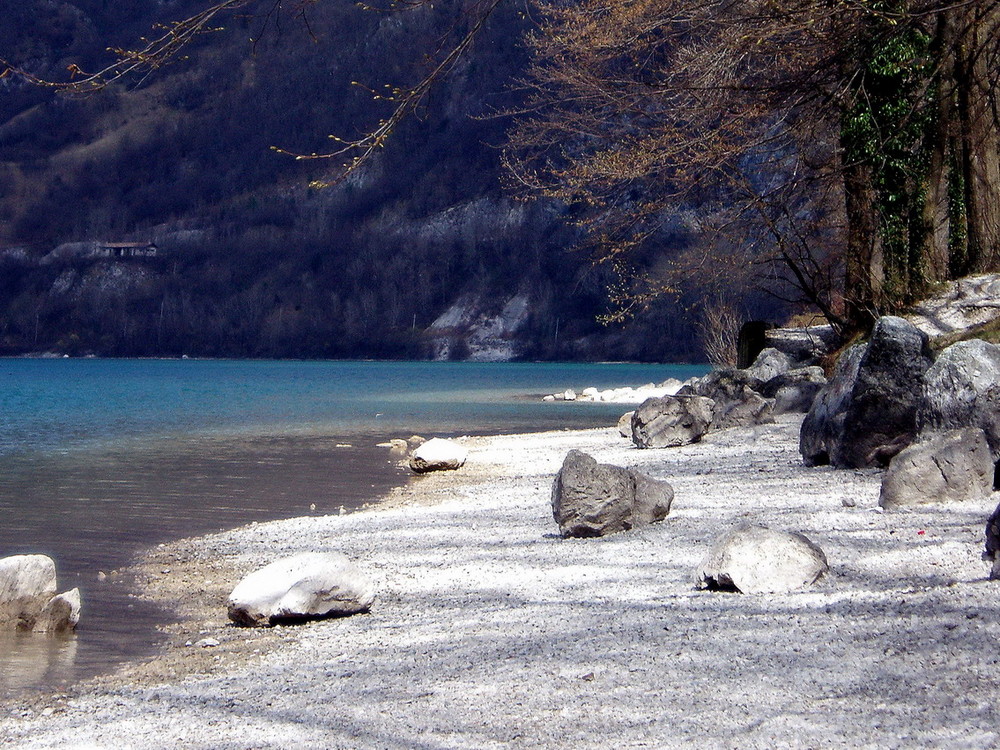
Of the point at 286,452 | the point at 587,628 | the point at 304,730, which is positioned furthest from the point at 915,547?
the point at 286,452

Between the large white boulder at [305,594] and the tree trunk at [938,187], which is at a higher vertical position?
the tree trunk at [938,187]

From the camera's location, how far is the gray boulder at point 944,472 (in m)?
6.03

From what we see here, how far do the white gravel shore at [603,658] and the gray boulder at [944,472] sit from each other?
0.24 m

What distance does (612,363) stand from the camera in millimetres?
113125

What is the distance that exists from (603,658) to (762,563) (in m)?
1.17

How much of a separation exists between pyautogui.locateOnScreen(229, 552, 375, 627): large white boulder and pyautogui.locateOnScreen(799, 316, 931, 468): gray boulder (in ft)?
14.7

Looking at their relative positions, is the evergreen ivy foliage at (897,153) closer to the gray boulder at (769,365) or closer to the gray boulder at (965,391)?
the gray boulder at (769,365)

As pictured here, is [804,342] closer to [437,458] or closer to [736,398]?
[736,398]

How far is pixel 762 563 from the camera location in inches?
186

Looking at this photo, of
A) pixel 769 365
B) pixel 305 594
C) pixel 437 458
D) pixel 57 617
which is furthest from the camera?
pixel 769 365

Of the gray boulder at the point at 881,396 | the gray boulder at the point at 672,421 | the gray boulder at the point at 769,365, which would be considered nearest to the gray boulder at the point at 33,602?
the gray boulder at the point at 881,396

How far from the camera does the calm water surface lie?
5.82 meters

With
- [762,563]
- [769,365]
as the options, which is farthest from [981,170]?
[762,563]

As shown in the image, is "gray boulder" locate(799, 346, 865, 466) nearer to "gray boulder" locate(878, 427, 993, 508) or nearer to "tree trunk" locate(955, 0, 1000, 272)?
"gray boulder" locate(878, 427, 993, 508)
